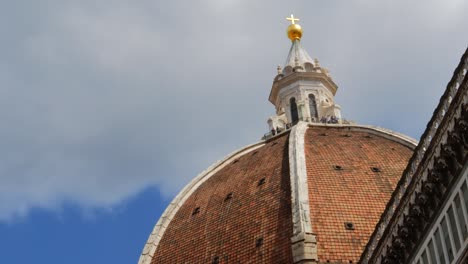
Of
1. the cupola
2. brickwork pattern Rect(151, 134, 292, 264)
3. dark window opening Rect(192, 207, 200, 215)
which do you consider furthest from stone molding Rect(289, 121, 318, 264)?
the cupola

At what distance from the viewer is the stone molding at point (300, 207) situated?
1566 inches

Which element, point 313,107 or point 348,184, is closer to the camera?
point 348,184

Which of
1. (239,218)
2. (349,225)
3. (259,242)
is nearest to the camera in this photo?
(349,225)

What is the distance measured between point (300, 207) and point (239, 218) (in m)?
2.95

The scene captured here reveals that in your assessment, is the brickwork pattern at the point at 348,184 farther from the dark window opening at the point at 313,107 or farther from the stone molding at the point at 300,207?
the dark window opening at the point at 313,107

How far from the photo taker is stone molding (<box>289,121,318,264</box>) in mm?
39781

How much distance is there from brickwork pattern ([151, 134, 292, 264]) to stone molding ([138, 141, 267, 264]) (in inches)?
10.1

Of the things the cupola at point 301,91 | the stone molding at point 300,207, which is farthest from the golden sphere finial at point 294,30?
the stone molding at point 300,207

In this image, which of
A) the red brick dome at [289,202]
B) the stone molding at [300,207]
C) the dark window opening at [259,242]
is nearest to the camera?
the stone molding at [300,207]

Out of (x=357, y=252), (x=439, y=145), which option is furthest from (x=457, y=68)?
(x=357, y=252)

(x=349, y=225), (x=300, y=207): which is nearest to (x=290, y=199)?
(x=300, y=207)

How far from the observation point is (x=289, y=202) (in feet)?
141

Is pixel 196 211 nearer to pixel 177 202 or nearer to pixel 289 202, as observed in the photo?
pixel 177 202

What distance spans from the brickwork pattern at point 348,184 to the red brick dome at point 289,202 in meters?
0.03
